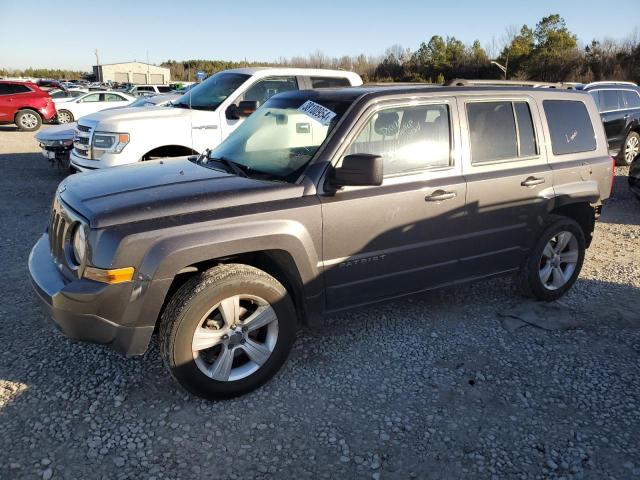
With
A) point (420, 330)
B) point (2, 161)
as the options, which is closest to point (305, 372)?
point (420, 330)

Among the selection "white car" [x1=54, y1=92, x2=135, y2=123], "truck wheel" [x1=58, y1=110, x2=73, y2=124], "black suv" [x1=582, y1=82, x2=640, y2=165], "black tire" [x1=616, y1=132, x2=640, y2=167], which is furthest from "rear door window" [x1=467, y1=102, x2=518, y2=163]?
"truck wheel" [x1=58, y1=110, x2=73, y2=124]

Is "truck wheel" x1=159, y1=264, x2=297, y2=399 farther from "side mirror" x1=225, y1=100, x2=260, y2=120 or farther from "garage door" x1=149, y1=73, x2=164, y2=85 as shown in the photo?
"garage door" x1=149, y1=73, x2=164, y2=85

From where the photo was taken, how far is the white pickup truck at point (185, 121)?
682 centimetres

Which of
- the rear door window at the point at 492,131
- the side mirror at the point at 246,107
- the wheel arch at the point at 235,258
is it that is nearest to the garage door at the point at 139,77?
the side mirror at the point at 246,107

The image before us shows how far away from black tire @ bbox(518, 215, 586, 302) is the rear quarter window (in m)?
0.64

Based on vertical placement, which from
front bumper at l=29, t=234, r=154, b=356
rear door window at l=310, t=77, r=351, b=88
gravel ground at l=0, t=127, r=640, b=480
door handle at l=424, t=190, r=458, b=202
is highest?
rear door window at l=310, t=77, r=351, b=88

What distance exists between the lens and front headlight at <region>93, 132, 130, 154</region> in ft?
22.2

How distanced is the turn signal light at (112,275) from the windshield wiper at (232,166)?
107 centimetres

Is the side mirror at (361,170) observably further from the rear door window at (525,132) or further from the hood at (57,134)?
the hood at (57,134)

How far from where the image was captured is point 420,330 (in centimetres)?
407

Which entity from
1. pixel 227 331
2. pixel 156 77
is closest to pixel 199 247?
pixel 227 331

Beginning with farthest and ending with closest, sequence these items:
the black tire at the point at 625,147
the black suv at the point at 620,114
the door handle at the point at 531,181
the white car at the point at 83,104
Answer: the white car at the point at 83,104 < the black tire at the point at 625,147 < the black suv at the point at 620,114 < the door handle at the point at 531,181

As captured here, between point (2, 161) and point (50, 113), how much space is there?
7786 mm

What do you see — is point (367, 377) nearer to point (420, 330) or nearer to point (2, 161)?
point (420, 330)
